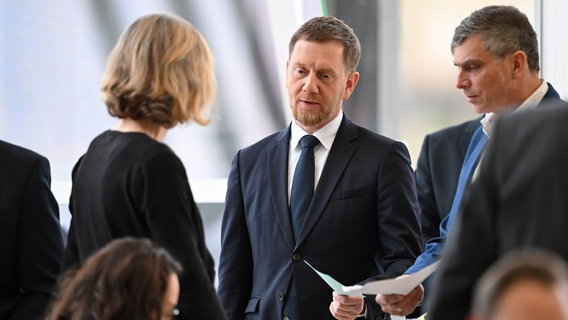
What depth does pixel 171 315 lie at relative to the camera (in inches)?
99.3

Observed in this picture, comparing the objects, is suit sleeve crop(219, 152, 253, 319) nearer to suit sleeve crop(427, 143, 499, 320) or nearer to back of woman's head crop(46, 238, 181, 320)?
back of woman's head crop(46, 238, 181, 320)

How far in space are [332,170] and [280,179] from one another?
0.18 m

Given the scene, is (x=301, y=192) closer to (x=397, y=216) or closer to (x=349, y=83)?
(x=397, y=216)

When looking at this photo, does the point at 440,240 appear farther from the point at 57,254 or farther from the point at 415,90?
the point at 415,90

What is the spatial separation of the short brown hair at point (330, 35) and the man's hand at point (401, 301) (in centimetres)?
88

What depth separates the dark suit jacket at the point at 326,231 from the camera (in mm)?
3656

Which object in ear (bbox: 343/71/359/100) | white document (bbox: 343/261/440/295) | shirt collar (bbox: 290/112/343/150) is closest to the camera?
white document (bbox: 343/261/440/295)

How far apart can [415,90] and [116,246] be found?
320 cm

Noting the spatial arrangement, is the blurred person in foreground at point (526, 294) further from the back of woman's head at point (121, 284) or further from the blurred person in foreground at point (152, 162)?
the blurred person in foreground at point (152, 162)

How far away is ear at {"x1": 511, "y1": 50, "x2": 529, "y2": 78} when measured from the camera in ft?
12.3

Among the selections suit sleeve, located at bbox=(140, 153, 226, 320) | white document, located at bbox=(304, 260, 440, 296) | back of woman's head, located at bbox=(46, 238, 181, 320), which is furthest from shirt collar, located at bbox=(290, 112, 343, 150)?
back of woman's head, located at bbox=(46, 238, 181, 320)

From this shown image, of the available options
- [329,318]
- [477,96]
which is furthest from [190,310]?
[477,96]

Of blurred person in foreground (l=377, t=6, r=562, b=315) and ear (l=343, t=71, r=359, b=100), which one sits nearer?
blurred person in foreground (l=377, t=6, r=562, b=315)

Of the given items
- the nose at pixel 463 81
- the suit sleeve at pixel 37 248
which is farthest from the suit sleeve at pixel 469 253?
the nose at pixel 463 81
